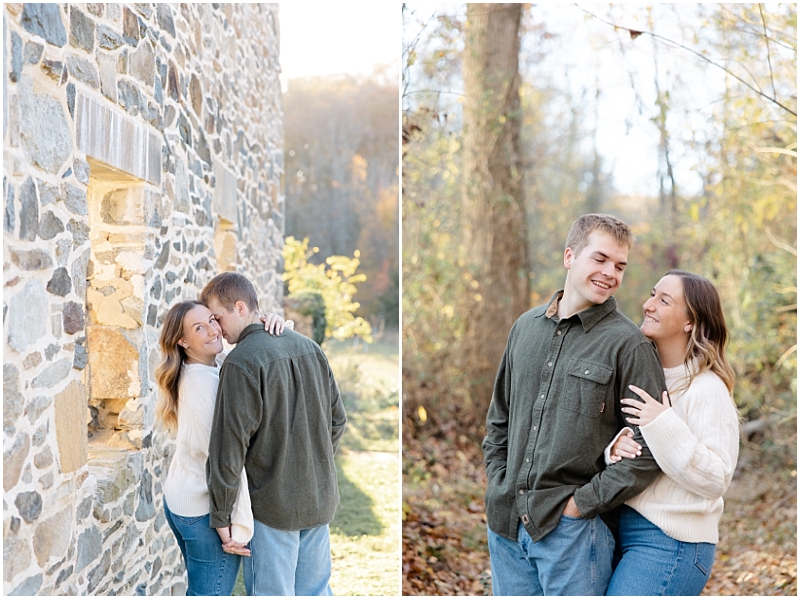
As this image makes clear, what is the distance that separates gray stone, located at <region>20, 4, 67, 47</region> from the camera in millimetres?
2078

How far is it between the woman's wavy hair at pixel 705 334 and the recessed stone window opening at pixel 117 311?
231 cm

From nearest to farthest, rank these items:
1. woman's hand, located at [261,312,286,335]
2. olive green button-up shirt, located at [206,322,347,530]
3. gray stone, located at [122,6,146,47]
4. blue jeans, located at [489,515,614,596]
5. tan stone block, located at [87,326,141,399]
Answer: blue jeans, located at [489,515,614,596], olive green button-up shirt, located at [206,322,347,530], woman's hand, located at [261,312,286,335], gray stone, located at [122,6,146,47], tan stone block, located at [87,326,141,399]

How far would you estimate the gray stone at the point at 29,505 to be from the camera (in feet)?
6.83

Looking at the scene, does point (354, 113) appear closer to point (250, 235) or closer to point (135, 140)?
point (250, 235)

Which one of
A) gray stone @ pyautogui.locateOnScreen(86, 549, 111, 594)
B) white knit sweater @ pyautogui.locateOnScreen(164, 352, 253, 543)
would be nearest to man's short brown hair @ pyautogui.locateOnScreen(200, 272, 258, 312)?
white knit sweater @ pyautogui.locateOnScreen(164, 352, 253, 543)

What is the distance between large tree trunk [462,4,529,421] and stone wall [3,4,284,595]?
232 centimetres

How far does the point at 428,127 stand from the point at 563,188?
685cm

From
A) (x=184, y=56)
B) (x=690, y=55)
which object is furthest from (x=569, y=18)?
(x=184, y=56)

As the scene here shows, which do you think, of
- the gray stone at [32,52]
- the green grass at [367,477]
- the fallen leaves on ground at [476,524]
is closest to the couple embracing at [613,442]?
the gray stone at [32,52]

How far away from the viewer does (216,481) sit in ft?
7.59

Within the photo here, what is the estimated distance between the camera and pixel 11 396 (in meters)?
2.04

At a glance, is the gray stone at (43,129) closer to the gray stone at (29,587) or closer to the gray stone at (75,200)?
the gray stone at (75,200)

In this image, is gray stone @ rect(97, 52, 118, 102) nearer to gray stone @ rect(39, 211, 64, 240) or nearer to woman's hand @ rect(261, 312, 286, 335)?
gray stone @ rect(39, 211, 64, 240)

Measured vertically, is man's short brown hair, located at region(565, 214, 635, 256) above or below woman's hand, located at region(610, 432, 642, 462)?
above
